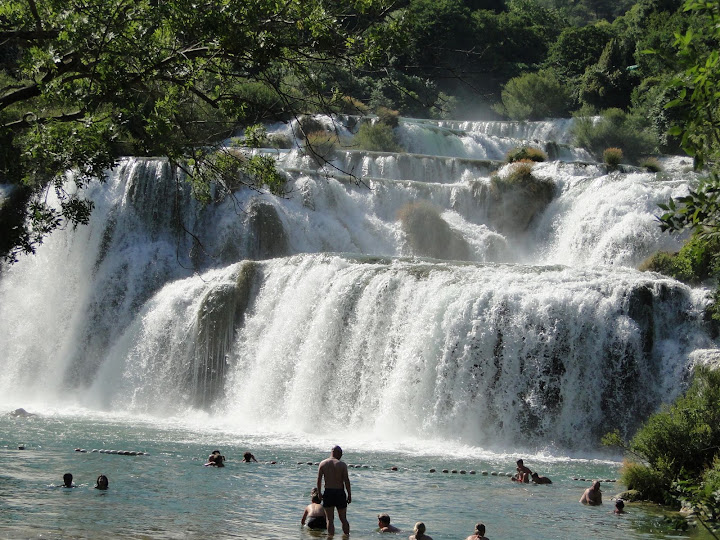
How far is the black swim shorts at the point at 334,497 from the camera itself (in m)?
10.6

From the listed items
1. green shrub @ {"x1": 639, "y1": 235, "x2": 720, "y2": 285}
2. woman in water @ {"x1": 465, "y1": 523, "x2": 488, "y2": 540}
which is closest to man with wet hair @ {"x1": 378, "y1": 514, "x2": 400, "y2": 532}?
woman in water @ {"x1": 465, "y1": 523, "x2": 488, "y2": 540}

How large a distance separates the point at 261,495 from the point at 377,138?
28.1 m

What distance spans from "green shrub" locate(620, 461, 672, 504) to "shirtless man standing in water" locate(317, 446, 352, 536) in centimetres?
538

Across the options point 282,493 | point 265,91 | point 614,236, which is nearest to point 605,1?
point 265,91

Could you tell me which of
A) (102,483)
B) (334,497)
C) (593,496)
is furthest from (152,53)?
(593,496)

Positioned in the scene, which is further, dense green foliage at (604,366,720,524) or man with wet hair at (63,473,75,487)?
dense green foliage at (604,366,720,524)

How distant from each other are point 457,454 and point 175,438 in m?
5.78

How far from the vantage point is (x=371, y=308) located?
22.3 metres

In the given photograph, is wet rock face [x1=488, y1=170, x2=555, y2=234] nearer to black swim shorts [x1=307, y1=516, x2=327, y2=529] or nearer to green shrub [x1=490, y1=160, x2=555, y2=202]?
green shrub [x1=490, y1=160, x2=555, y2=202]

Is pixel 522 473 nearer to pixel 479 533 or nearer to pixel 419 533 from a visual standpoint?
pixel 479 533

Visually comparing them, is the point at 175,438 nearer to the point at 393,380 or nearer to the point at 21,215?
the point at 393,380

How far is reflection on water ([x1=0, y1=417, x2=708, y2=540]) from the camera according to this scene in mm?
11453

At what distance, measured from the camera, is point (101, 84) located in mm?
8945

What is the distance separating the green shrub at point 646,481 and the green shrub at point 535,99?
41111 millimetres
